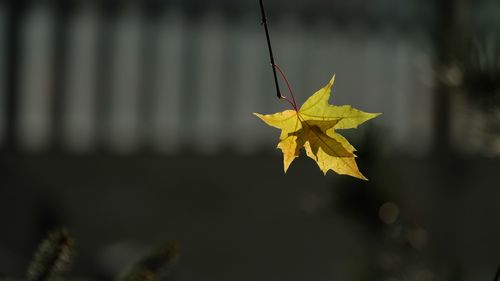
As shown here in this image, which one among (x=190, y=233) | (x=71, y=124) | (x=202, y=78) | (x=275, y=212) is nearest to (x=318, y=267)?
(x=275, y=212)

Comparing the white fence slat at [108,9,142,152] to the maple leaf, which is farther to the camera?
the white fence slat at [108,9,142,152]

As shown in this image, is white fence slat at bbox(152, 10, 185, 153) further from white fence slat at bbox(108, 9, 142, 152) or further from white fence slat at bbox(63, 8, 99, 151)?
white fence slat at bbox(63, 8, 99, 151)

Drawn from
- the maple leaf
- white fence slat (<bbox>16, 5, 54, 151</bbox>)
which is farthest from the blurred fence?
the maple leaf

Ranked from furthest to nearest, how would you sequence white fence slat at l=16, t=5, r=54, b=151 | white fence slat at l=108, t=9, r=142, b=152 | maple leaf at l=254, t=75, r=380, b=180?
1. white fence slat at l=108, t=9, r=142, b=152
2. white fence slat at l=16, t=5, r=54, b=151
3. maple leaf at l=254, t=75, r=380, b=180

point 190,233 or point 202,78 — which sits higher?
point 202,78

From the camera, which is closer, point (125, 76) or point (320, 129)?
point (320, 129)

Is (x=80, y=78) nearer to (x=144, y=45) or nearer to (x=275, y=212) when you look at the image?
(x=144, y=45)

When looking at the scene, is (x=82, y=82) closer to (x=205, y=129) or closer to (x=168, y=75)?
(x=168, y=75)

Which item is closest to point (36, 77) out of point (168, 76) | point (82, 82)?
point (82, 82)
